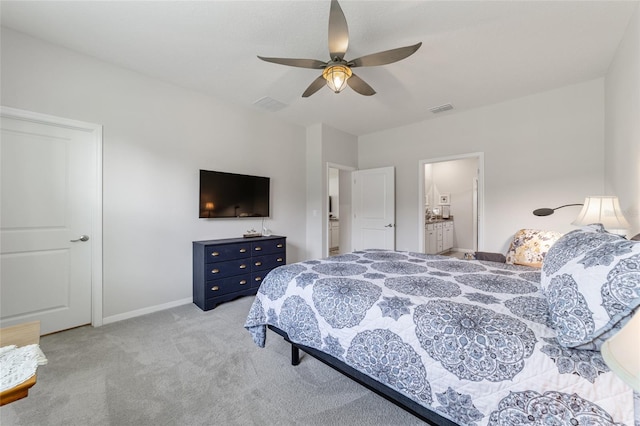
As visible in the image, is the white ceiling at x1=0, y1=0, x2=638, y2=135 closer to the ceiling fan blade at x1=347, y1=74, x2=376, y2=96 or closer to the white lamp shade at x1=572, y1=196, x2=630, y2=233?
the ceiling fan blade at x1=347, y1=74, x2=376, y2=96

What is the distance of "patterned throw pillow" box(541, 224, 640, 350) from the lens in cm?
84

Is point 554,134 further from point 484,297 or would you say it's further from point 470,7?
point 484,297

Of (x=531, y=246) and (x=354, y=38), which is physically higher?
(x=354, y=38)

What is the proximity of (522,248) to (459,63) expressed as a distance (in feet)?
7.81

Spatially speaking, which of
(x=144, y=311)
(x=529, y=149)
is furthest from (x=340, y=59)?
(x=144, y=311)

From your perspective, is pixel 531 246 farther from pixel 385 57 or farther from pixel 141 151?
pixel 141 151

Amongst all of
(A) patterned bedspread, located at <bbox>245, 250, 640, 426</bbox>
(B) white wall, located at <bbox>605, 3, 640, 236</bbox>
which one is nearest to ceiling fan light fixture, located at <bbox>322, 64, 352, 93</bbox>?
(A) patterned bedspread, located at <bbox>245, 250, 640, 426</bbox>

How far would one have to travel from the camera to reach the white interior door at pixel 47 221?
2301 millimetres

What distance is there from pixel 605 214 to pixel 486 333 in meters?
2.21

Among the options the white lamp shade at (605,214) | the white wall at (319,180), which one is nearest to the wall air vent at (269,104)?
the white wall at (319,180)

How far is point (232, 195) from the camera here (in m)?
3.71

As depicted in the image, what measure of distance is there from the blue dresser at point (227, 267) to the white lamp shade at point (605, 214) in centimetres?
355

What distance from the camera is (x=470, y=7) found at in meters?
1.96

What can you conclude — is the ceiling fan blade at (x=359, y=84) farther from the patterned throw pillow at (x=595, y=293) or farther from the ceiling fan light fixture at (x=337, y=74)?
the patterned throw pillow at (x=595, y=293)
